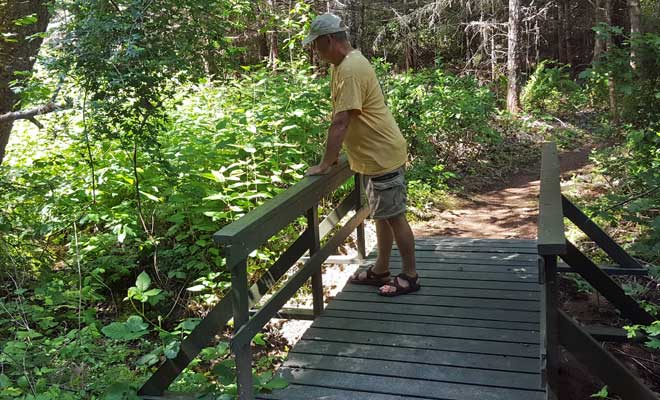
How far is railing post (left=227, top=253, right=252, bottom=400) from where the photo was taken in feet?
10.7

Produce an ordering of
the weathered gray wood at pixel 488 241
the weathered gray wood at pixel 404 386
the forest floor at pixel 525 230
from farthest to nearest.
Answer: the weathered gray wood at pixel 488 241, the forest floor at pixel 525 230, the weathered gray wood at pixel 404 386

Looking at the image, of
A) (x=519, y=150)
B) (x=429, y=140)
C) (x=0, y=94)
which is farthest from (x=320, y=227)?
(x=519, y=150)

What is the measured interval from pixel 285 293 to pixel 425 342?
1.04m

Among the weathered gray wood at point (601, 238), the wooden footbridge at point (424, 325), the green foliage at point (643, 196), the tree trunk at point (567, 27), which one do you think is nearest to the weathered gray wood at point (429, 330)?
the wooden footbridge at point (424, 325)

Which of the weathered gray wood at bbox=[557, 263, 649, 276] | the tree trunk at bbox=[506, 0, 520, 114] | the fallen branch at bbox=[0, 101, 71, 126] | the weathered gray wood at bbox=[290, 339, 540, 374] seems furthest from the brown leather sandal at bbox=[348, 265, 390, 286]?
the tree trunk at bbox=[506, 0, 520, 114]

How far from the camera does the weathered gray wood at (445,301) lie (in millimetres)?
4523

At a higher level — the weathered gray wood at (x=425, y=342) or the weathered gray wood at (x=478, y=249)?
the weathered gray wood at (x=478, y=249)

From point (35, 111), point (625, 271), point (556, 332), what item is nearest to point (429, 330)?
point (556, 332)

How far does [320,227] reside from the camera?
16.1 feet

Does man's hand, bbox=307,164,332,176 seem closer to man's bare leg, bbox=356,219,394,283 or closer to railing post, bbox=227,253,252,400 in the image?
man's bare leg, bbox=356,219,394,283

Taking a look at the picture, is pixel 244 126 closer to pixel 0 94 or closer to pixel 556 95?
pixel 0 94

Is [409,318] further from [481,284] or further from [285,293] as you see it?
[285,293]

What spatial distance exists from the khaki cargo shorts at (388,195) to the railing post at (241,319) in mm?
1520

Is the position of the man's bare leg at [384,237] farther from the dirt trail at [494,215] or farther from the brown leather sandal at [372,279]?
the dirt trail at [494,215]
